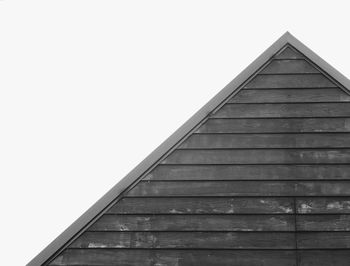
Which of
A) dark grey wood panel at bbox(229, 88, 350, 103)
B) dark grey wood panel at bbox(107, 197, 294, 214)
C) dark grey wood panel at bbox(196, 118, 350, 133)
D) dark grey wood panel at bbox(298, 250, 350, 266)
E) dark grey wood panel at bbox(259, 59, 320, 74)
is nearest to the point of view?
dark grey wood panel at bbox(298, 250, 350, 266)

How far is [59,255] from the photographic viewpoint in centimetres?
567

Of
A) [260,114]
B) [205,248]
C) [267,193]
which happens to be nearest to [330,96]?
[260,114]

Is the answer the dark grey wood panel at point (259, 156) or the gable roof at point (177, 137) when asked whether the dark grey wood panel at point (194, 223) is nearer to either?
the gable roof at point (177, 137)

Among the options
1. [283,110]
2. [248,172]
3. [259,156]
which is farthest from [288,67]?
[248,172]

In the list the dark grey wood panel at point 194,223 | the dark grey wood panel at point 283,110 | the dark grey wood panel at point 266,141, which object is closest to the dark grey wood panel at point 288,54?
the dark grey wood panel at point 283,110

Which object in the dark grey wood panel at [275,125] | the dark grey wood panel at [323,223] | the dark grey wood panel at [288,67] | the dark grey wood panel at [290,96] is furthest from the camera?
the dark grey wood panel at [288,67]

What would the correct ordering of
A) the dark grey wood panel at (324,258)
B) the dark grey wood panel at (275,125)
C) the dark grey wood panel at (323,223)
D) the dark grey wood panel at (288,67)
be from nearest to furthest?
1. the dark grey wood panel at (324,258)
2. the dark grey wood panel at (323,223)
3. the dark grey wood panel at (275,125)
4. the dark grey wood panel at (288,67)

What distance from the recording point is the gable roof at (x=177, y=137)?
570 centimetres

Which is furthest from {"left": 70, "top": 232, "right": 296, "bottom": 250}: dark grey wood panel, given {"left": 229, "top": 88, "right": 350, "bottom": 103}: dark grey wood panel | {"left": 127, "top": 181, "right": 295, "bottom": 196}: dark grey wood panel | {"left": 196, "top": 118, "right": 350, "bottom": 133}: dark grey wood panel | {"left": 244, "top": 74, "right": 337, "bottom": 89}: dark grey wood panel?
{"left": 244, "top": 74, "right": 337, "bottom": 89}: dark grey wood panel

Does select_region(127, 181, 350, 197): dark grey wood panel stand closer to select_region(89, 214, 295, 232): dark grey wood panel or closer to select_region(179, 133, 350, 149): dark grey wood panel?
select_region(89, 214, 295, 232): dark grey wood panel

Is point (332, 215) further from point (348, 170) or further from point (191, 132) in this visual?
point (191, 132)

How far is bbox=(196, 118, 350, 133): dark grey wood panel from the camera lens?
6.02 meters

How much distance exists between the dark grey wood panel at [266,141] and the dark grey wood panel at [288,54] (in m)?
1.13

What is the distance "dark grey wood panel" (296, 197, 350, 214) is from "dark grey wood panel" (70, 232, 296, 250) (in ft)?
1.14
